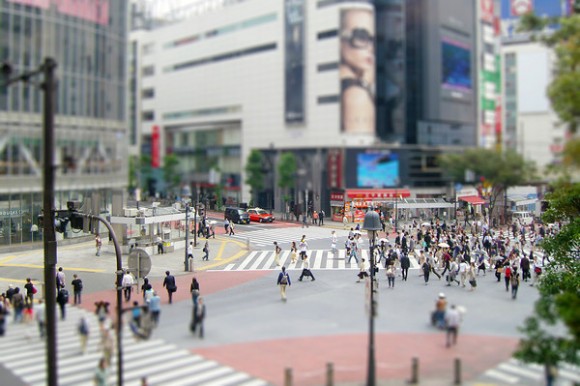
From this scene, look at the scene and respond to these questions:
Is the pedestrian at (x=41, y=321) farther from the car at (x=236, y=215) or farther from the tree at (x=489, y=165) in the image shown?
the tree at (x=489, y=165)

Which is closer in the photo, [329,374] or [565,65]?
[565,65]

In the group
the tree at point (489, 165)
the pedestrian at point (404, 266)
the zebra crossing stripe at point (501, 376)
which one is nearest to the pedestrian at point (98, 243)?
the pedestrian at point (404, 266)

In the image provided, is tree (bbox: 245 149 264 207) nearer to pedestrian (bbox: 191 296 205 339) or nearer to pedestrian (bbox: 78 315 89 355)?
pedestrian (bbox: 191 296 205 339)

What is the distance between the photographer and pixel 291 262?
32.2 m

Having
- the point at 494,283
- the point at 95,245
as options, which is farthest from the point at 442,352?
the point at 95,245

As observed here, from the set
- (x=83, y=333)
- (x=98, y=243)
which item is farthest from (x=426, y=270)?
(x=98, y=243)

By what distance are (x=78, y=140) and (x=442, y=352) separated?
55.1 m

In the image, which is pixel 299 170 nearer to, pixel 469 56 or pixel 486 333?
pixel 469 56

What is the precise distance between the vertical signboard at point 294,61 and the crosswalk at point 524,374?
77286 mm

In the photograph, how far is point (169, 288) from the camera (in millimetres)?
26828

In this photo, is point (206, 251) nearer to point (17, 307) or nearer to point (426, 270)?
point (17, 307)

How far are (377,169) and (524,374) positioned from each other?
7379 centimetres

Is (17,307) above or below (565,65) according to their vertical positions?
below

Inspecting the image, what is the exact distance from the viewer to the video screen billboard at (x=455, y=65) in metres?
99.0
